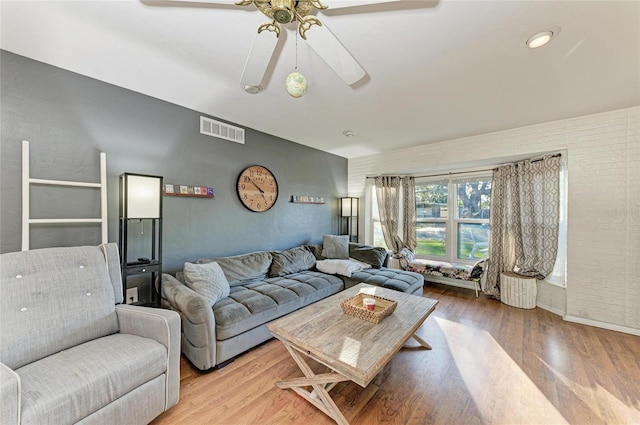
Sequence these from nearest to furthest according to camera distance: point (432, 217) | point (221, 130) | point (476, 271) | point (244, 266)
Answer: point (244, 266) → point (221, 130) → point (476, 271) → point (432, 217)

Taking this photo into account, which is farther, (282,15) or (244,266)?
(244,266)

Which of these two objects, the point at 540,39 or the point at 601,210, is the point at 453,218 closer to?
the point at 601,210

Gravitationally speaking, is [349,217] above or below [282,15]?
below

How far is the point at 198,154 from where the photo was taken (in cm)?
280

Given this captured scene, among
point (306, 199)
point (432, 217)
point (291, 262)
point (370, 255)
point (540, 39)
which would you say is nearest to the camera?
point (540, 39)

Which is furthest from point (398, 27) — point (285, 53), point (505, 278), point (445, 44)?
point (505, 278)

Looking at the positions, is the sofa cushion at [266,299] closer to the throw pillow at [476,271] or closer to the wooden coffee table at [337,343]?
the wooden coffee table at [337,343]

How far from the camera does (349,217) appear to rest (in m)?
5.00

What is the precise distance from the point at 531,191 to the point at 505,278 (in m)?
1.25

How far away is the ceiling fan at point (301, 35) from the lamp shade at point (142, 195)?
1270 mm

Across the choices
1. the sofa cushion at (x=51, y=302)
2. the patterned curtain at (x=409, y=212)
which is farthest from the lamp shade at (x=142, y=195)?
the patterned curtain at (x=409, y=212)

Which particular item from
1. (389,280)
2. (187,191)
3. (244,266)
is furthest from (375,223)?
(187,191)

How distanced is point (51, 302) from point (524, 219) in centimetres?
489

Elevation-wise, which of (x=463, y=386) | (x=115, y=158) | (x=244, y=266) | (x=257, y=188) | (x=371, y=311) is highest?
(x=115, y=158)
